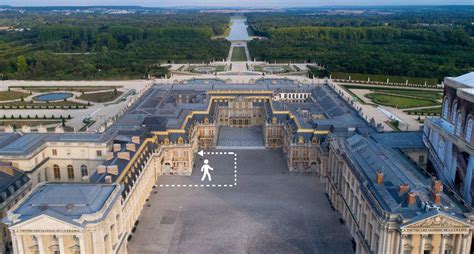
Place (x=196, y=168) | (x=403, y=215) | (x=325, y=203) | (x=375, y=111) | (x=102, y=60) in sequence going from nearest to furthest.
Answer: (x=403, y=215) → (x=325, y=203) → (x=196, y=168) → (x=375, y=111) → (x=102, y=60)

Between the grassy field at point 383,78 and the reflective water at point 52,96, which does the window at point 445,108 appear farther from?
the reflective water at point 52,96

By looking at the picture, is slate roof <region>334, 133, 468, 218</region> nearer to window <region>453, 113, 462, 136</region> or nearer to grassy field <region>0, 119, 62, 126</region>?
window <region>453, 113, 462, 136</region>

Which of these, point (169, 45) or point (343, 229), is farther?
point (169, 45)

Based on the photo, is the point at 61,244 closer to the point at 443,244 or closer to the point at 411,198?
the point at 411,198

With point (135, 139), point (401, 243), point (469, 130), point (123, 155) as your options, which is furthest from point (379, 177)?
point (135, 139)

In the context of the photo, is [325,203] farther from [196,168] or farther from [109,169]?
[109,169]

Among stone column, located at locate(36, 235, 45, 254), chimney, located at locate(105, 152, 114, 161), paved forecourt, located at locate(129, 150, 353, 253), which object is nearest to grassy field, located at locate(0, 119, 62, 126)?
paved forecourt, located at locate(129, 150, 353, 253)

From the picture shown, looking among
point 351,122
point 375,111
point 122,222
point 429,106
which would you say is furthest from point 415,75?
point 122,222

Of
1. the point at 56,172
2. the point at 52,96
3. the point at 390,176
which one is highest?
the point at 390,176
